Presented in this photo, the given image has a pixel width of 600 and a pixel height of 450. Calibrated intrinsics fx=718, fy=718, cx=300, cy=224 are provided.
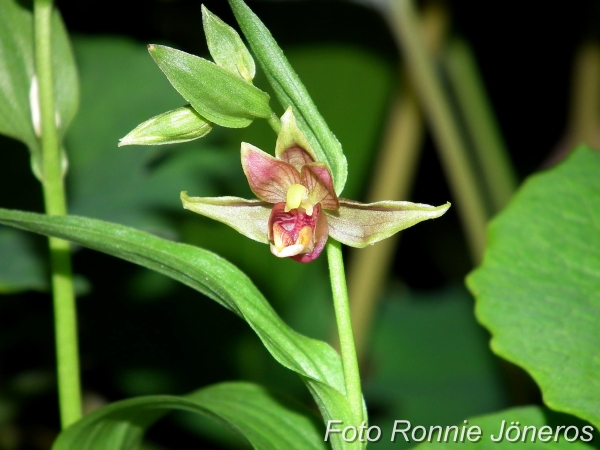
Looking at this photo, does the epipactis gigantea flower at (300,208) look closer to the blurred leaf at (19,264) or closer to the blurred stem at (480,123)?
the blurred leaf at (19,264)

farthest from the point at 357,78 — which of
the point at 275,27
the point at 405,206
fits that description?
the point at 405,206

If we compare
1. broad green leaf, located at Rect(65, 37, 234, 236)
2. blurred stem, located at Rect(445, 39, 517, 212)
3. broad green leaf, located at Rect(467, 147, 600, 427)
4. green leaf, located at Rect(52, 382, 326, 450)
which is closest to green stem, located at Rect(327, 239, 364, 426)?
green leaf, located at Rect(52, 382, 326, 450)

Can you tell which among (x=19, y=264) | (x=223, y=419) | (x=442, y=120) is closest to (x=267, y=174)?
(x=223, y=419)

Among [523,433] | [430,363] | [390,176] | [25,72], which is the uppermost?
[25,72]

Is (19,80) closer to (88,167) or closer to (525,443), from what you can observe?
(88,167)

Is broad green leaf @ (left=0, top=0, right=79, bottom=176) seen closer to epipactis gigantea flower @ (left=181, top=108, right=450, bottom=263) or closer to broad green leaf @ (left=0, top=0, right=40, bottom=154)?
broad green leaf @ (left=0, top=0, right=40, bottom=154)

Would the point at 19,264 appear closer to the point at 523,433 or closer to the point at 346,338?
the point at 346,338
